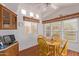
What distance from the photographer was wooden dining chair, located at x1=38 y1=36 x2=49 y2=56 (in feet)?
8.69


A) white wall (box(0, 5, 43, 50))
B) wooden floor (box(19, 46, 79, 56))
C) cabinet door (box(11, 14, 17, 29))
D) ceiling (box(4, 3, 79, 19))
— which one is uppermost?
ceiling (box(4, 3, 79, 19))

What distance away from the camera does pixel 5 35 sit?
263 centimetres

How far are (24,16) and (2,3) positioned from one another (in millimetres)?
408

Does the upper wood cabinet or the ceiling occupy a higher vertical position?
the ceiling

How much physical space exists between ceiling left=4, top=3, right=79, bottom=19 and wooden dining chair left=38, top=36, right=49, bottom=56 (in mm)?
383

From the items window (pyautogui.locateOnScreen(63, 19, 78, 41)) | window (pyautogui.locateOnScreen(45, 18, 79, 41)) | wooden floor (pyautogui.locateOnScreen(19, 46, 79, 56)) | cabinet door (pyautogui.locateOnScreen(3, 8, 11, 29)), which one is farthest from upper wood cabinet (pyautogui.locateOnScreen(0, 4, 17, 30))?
window (pyautogui.locateOnScreen(63, 19, 78, 41))

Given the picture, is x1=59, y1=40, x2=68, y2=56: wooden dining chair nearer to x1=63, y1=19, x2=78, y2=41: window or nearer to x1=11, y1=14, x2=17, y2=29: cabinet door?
x1=63, y1=19, x2=78, y2=41: window

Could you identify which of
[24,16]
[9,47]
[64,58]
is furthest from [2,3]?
[64,58]

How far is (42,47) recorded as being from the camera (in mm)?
2682

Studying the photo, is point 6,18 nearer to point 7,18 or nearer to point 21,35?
point 7,18

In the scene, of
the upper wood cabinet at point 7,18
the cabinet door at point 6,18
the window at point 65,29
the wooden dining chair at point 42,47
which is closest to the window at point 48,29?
the window at point 65,29

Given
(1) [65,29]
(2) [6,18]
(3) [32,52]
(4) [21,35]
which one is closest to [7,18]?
(2) [6,18]

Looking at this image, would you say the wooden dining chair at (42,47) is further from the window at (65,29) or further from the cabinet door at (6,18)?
the cabinet door at (6,18)

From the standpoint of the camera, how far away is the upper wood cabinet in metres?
2.59
